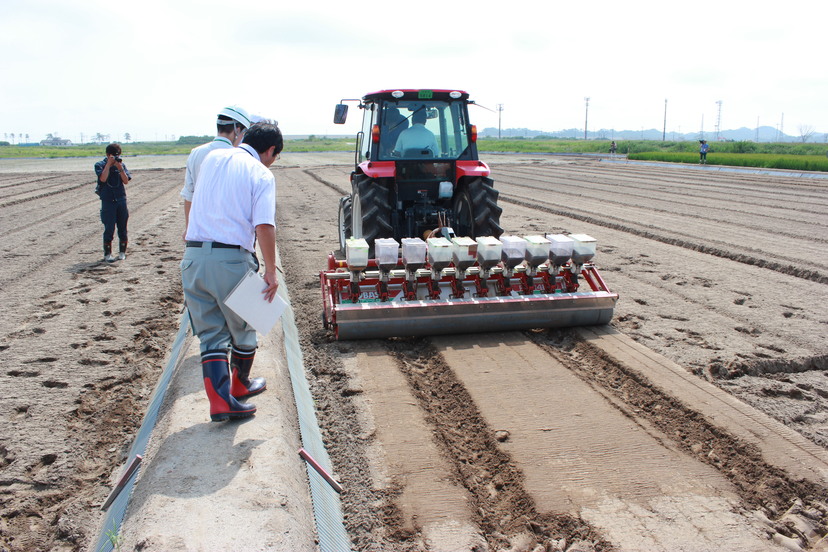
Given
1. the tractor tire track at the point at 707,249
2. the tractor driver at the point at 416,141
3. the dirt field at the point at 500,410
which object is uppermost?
the tractor driver at the point at 416,141

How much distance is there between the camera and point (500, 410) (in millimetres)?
3939

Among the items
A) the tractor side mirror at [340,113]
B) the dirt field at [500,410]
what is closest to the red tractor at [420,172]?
→ the tractor side mirror at [340,113]

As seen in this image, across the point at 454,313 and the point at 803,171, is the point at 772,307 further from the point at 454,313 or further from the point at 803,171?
the point at 803,171

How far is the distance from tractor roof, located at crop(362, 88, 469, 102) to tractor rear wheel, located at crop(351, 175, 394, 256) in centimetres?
89

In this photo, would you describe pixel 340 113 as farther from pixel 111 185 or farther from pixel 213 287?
pixel 213 287

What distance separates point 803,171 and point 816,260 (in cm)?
1756

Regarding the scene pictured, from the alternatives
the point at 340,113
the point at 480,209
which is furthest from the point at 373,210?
the point at 340,113

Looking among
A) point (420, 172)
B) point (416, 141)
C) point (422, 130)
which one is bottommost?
point (420, 172)

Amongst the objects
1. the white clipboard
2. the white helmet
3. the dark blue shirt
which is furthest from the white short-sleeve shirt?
the dark blue shirt

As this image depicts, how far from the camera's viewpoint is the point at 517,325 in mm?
5277

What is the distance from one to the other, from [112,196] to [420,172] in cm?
423

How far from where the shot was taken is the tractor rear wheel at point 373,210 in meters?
6.43

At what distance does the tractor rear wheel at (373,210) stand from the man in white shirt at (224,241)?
2988 mm

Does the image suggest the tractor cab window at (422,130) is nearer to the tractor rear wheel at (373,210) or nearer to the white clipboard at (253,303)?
the tractor rear wheel at (373,210)
